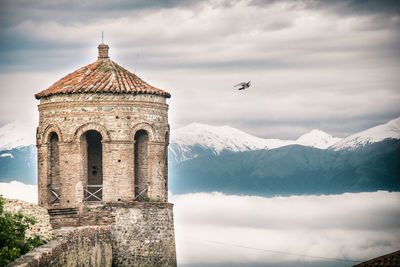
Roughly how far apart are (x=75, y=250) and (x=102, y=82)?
29.3 ft

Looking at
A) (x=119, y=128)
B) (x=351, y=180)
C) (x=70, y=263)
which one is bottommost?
(x=70, y=263)

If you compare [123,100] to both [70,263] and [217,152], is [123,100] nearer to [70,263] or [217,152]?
[70,263]

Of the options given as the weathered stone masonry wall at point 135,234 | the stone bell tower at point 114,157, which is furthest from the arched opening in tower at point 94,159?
the weathered stone masonry wall at point 135,234

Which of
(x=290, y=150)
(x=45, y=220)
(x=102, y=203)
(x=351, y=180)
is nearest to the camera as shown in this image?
(x=45, y=220)

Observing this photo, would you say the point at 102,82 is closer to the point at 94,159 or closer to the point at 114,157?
the point at 114,157

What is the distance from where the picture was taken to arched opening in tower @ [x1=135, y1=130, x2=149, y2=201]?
36469 mm

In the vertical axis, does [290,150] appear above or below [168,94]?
above

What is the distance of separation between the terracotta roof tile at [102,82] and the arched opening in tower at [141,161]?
74.7 inches

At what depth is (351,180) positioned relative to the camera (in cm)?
11438

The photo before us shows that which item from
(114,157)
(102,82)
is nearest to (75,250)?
(114,157)

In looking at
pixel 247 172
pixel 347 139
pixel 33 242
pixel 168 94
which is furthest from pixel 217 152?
pixel 33 242

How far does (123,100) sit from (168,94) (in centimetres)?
217

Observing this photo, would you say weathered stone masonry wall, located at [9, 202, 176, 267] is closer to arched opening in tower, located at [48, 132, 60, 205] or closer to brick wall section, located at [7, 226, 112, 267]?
brick wall section, located at [7, 226, 112, 267]

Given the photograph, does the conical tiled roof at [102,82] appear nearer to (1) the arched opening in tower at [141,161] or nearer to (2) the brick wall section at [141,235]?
(1) the arched opening in tower at [141,161]
